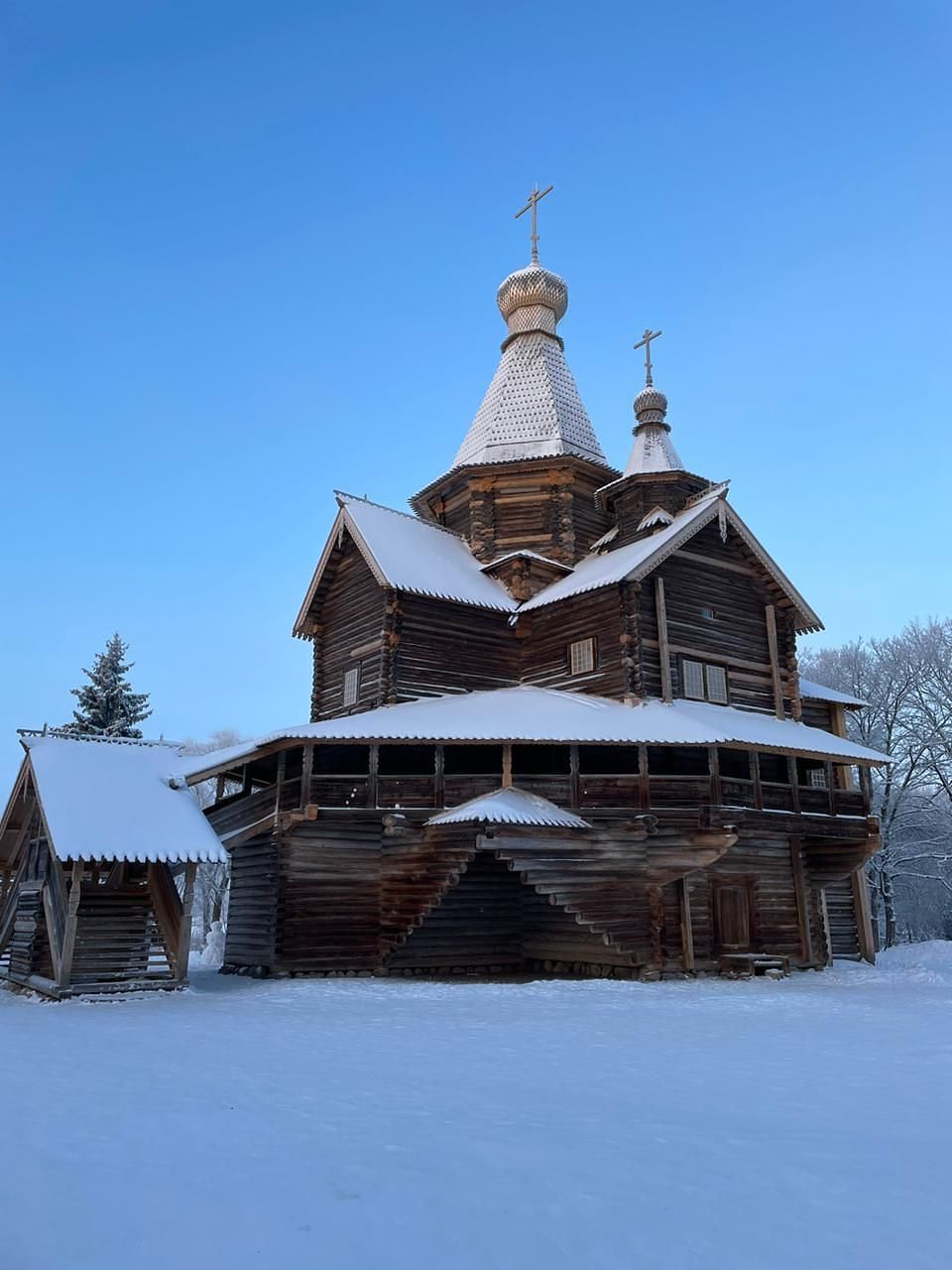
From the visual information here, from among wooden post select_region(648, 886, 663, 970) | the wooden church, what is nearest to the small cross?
the wooden church

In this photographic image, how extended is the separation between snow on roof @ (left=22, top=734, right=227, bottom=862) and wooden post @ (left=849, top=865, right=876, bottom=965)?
19.8m

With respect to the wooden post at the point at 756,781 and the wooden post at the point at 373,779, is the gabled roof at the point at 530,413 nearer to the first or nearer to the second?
the wooden post at the point at 756,781

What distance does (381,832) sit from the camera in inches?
845

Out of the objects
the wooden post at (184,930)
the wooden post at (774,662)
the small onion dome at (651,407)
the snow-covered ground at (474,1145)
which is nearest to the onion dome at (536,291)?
the small onion dome at (651,407)

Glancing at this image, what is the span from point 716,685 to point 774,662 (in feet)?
7.54

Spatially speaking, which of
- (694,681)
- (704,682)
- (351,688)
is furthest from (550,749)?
(351,688)

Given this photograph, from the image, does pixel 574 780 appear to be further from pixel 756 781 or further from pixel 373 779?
pixel 756 781

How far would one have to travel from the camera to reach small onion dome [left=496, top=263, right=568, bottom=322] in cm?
3488

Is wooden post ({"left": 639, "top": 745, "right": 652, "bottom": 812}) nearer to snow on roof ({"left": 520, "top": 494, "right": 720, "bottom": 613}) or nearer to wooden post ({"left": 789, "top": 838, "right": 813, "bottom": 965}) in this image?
snow on roof ({"left": 520, "top": 494, "right": 720, "bottom": 613})

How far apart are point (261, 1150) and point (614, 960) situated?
1515cm

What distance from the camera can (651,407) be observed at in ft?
98.6

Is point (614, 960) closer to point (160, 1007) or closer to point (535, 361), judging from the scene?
point (160, 1007)

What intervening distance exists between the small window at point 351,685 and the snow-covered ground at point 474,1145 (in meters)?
13.8

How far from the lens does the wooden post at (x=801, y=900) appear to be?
2419cm
